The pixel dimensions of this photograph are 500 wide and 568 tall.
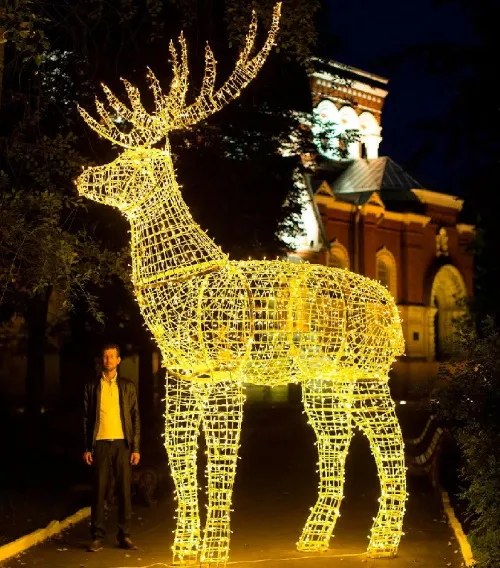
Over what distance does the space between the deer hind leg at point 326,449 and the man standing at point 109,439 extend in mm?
1717

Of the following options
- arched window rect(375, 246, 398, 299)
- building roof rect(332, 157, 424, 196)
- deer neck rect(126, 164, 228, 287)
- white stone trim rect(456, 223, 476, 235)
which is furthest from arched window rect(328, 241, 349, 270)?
deer neck rect(126, 164, 228, 287)

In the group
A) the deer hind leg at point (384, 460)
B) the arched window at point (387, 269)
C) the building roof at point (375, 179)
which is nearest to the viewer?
the deer hind leg at point (384, 460)

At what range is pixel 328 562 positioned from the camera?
25.2 feet

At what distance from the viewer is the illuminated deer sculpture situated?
729 centimetres

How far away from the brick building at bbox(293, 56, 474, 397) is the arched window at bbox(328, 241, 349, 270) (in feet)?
0.14

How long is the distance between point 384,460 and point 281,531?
1.86 metres

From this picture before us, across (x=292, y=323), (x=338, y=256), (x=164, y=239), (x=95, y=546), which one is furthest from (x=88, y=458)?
(x=338, y=256)

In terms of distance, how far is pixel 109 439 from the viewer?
8211mm

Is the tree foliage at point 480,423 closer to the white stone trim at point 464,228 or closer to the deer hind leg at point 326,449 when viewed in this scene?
the deer hind leg at point 326,449

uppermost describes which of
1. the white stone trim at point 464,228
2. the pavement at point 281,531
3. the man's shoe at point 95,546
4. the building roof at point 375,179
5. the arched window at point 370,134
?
the arched window at point 370,134

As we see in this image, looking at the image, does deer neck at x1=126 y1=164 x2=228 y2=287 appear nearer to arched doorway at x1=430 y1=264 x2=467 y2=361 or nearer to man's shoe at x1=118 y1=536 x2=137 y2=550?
man's shoe at x1=118 y1=536 x2=137 y2=550

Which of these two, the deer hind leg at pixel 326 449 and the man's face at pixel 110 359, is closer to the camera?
the deer hind leg at pixel 326 449

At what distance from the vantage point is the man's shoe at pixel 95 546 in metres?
8.25

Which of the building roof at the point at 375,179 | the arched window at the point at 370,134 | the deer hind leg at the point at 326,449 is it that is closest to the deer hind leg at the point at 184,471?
the deer hind leg at the point at 326,449
